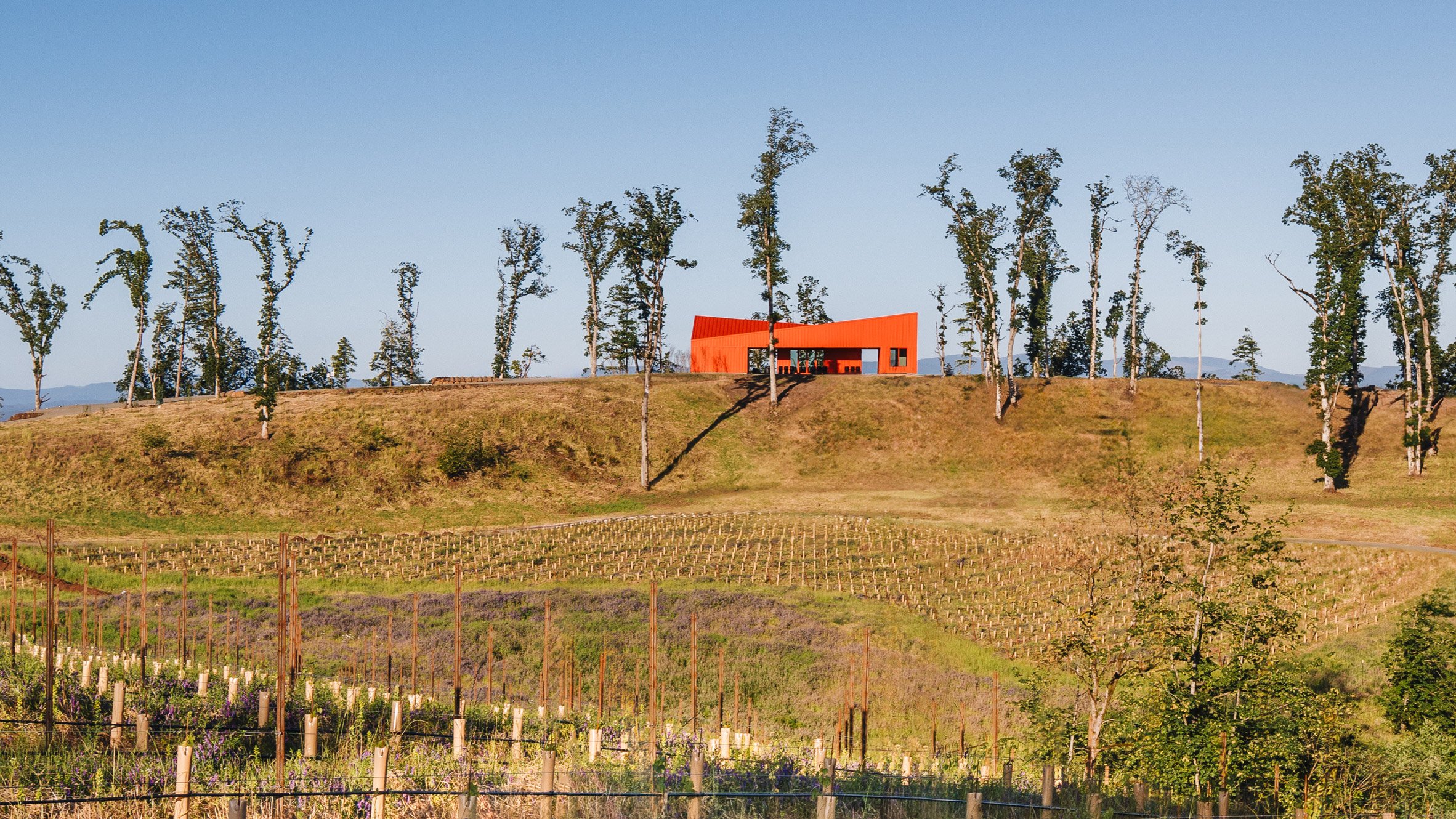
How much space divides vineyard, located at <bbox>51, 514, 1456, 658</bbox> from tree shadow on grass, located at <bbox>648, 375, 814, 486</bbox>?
14.1 metres

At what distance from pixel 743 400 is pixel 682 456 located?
11.0 meters

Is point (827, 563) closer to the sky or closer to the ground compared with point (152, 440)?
closer to the ground

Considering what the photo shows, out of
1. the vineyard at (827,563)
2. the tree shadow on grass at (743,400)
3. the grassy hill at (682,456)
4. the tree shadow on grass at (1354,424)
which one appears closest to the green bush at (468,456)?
the grassy hill at (682,456)

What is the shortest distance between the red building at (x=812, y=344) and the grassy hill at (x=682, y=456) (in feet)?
16.9

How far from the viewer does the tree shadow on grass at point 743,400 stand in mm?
67812

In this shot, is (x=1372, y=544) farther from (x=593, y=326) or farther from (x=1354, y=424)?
(x=593, y=326)

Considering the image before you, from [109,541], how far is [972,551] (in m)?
40.1

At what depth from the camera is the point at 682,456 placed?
226 ft

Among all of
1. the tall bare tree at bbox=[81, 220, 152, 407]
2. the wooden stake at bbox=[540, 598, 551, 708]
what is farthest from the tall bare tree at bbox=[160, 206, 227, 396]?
the wooden stake at bbox=[540, 598, 551, 708]

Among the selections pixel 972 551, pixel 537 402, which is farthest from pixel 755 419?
pixel 972 551

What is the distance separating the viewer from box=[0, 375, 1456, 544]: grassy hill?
5631cm

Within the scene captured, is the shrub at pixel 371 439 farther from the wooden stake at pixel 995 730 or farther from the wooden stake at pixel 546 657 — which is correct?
the wooden stake at pixel 995 730

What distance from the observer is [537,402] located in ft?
249

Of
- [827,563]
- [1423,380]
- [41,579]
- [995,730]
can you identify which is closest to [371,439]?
[41,579]
